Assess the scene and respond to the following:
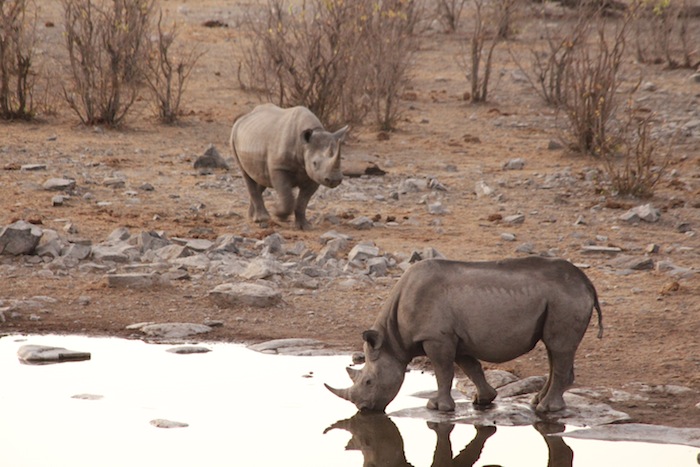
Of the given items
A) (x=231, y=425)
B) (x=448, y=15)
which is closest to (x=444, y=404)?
(x=231, y=425)

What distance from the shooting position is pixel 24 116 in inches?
623

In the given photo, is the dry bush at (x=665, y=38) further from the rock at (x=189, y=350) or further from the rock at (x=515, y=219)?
the rock at (x=189, y=350)

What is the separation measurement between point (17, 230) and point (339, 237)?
2898mm

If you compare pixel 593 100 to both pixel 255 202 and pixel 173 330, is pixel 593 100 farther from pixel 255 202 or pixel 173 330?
pixel 173 330

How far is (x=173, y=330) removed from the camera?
8148mm

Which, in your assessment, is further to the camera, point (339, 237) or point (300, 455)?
point (339, 237)

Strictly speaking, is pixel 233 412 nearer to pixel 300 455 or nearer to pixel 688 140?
pixel 300 455

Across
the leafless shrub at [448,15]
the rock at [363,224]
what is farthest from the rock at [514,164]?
the leafless shrub at [448,15]

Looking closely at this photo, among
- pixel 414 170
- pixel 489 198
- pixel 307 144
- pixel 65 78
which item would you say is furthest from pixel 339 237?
pixel 65 78

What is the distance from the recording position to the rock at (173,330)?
809cm

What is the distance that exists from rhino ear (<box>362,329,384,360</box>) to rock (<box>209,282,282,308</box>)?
2348 mm

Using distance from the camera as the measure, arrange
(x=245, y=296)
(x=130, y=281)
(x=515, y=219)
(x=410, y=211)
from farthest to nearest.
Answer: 1. (x=410, y=211)
2. (x=515, y=219)
3. (x=130, y=281)
4. (x=245, y=296)

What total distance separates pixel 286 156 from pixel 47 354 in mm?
4176

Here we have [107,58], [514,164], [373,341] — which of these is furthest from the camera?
[107,58]
